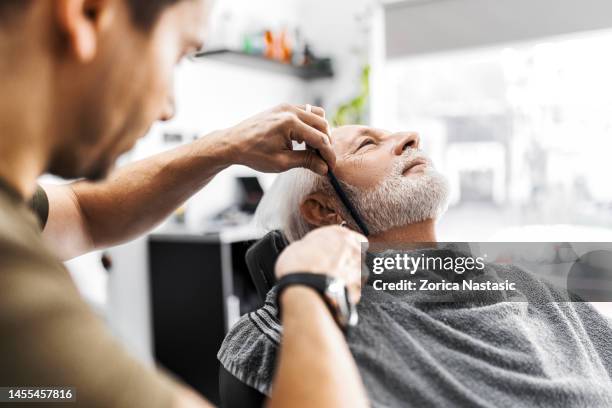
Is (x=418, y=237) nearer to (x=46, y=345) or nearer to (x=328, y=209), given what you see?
(x=328, y=209)

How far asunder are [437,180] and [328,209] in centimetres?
29

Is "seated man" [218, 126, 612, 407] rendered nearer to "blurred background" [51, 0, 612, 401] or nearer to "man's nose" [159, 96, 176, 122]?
"man's nose" [159, 96, 176, 122]

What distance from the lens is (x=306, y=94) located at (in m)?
4.26

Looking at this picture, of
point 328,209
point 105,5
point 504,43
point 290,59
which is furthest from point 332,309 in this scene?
point 290,59

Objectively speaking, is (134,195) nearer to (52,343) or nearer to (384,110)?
(52,343)

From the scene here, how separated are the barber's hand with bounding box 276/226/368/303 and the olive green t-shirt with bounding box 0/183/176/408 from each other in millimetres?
268

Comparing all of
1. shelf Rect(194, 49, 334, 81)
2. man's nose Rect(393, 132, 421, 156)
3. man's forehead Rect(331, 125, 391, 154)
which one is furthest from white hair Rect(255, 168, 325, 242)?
shelf Rect(194, 49, 334, 81)

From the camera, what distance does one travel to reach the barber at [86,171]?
0.51 metres

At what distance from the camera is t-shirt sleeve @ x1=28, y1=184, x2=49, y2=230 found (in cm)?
110

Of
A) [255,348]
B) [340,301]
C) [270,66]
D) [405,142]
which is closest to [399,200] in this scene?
[405,142]

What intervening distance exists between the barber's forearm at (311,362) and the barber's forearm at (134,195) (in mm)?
585

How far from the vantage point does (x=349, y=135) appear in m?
1.43

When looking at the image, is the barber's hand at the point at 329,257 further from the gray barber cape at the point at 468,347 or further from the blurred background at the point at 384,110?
the blurred background at the point at 384,110

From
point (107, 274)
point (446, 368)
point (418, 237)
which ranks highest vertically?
point (418, 237)
